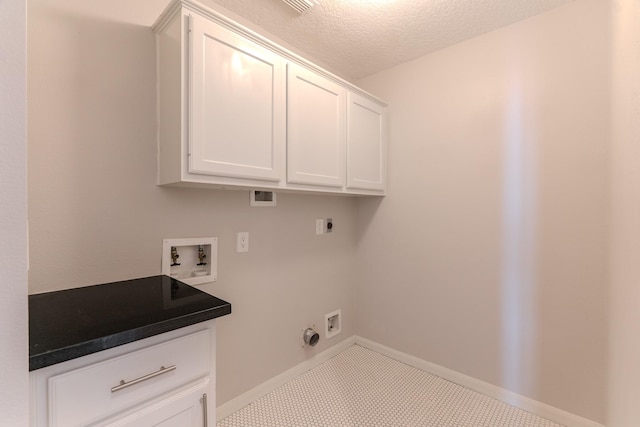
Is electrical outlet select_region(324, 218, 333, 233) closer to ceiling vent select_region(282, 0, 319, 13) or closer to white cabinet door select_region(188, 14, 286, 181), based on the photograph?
white cabinet door select_region(188, 14, 286, 181)

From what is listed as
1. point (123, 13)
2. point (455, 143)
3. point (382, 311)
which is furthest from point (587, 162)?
point (123, 13)

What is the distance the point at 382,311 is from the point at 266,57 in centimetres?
205

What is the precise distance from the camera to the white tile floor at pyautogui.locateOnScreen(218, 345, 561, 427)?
161 centimetres

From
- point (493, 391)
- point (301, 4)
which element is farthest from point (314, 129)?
point (493, 391)

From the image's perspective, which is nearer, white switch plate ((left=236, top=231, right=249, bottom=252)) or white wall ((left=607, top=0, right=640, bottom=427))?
white wall ((left=607, top=0, right=640, bottom=427))

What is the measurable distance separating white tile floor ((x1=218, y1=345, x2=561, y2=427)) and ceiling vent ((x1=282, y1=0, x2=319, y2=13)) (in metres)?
2.36

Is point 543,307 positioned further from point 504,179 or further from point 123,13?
point 123,13

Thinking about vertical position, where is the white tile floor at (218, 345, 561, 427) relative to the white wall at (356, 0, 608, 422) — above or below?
below

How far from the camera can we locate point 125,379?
78 cm

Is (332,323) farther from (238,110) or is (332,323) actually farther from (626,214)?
(626,214)

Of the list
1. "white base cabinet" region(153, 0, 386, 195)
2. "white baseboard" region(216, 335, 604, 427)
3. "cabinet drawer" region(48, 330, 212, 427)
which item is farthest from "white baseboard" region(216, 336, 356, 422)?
"white base cabinet" region(153, 0, 386, 195)

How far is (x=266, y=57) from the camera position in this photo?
4.69 feet

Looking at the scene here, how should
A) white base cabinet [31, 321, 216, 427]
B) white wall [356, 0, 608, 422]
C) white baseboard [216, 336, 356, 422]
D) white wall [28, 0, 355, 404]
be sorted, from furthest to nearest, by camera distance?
white baseboard [216, 336, 356, 422], white wall [356, 0, 608, 422], white wall [28, 0, 355, 404], white base cabinet [31, 321, 216, 427]

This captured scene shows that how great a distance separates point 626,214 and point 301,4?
5.79 feet
